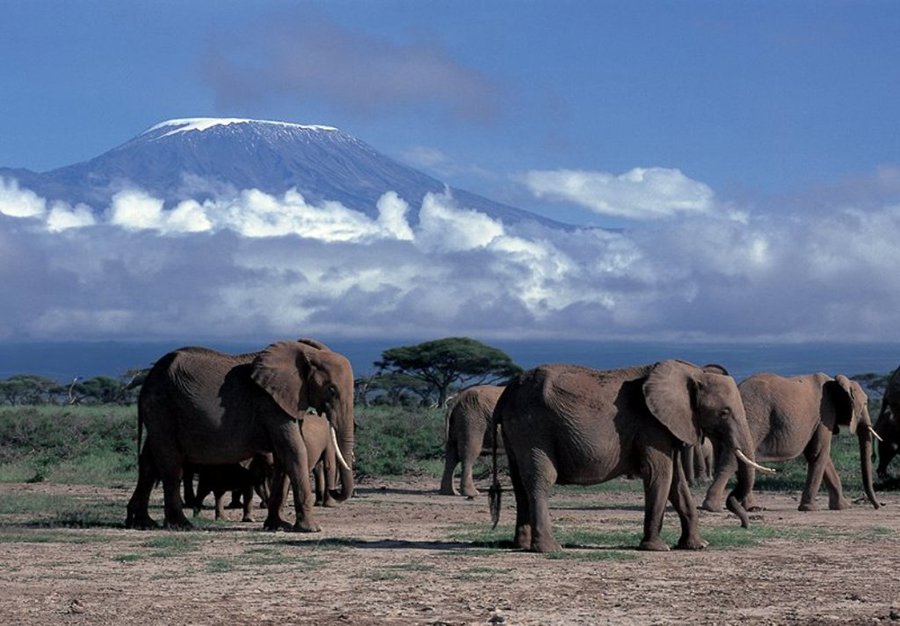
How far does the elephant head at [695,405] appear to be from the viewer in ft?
53.4

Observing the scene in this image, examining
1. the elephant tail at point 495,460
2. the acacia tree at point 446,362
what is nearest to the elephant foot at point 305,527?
the elephant tail at point 495,460

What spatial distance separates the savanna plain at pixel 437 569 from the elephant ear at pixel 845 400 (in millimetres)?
1208

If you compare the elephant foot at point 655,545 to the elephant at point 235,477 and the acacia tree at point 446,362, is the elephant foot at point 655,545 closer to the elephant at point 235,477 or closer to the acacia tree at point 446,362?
the elephant at point 235,477

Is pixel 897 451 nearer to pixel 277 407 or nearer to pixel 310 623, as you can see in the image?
pixel 277 407

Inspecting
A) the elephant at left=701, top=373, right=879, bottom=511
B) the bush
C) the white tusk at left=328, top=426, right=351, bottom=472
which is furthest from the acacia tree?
the white tusk at left=328, top=426, right=351, bottom=472

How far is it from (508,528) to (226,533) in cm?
307

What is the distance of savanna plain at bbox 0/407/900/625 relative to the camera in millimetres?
12453

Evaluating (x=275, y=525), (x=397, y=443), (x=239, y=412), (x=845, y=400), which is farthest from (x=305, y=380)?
(x=397, y=443)

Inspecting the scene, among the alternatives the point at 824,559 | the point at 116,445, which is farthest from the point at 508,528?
the point at 116,445

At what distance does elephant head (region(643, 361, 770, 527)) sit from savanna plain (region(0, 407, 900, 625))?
1.08m

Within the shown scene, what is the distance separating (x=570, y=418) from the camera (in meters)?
16.1

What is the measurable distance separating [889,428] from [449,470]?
739 cm

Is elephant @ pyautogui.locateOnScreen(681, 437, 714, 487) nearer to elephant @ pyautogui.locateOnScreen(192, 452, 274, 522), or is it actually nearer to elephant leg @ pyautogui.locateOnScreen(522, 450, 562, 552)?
elephant @ pyautogui.locateOnScreen(192, 452, 274, 522)

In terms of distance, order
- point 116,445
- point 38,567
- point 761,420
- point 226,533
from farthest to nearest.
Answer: point 116,445 < point 761,420 < point 226,533 < point 38,567
